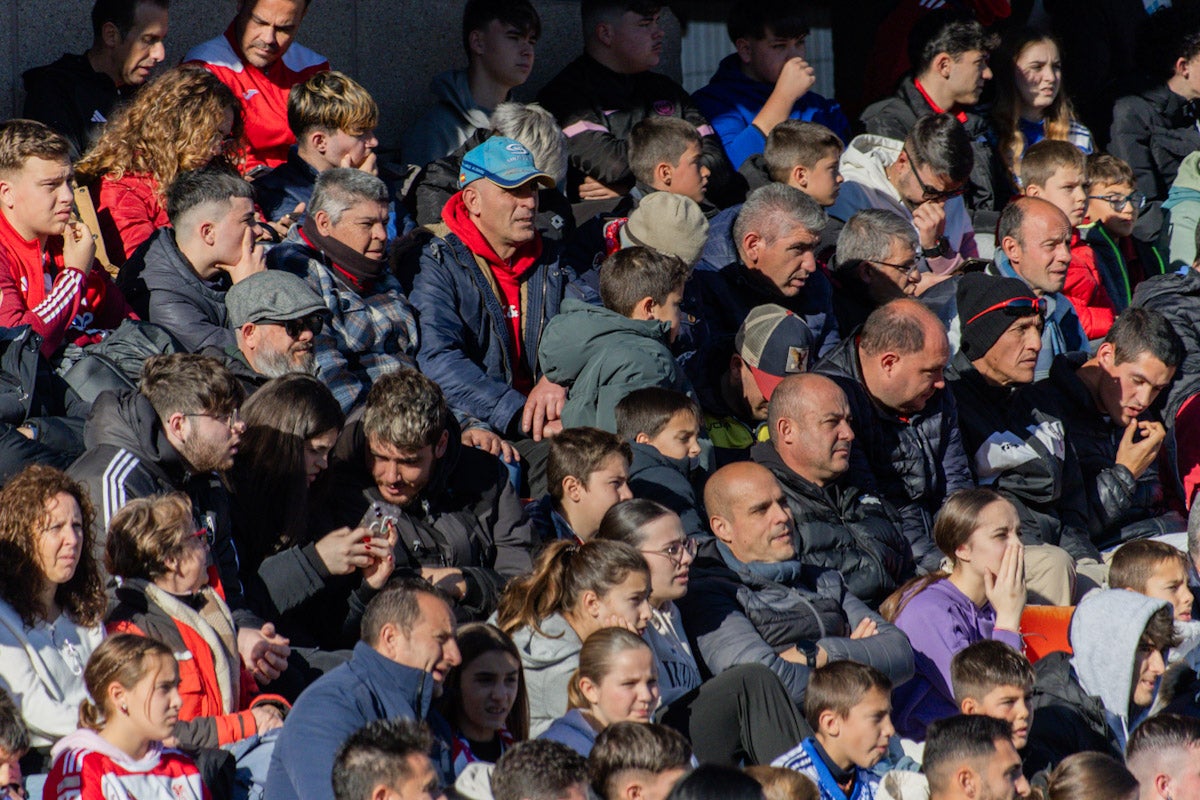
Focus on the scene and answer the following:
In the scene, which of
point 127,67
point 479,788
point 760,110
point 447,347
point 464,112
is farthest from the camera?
point 760,110

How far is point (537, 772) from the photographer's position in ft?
16.6

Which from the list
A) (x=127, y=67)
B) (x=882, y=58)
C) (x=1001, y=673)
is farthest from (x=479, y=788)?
(x=882, y=58)

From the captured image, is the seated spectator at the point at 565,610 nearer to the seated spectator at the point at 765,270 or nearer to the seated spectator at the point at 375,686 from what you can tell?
the seated spectator at the point at 375,686

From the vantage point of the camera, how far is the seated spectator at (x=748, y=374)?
8195 mm

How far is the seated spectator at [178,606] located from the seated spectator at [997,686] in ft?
7.78

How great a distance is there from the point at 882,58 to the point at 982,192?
4.28 ft

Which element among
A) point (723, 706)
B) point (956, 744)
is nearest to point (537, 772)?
point (723, 706)

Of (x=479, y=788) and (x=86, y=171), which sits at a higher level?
(x=86, y=171)

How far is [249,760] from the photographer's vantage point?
18.3 feet

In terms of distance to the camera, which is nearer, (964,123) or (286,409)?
(286,409)

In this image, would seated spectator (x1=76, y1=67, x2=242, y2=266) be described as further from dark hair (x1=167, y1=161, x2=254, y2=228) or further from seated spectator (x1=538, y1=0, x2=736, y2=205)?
seated spectator (x1=538, y1=0, x2=736, y2=205)

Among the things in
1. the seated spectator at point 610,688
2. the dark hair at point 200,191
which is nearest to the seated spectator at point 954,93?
the dark hair at point 200,191

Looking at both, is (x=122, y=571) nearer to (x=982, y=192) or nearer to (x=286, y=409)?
(x=286, y=409)

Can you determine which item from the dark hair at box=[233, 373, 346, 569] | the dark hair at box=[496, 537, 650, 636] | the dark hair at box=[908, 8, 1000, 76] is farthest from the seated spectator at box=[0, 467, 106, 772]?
the dark hair at box=[908, 8, 1000, 76]
